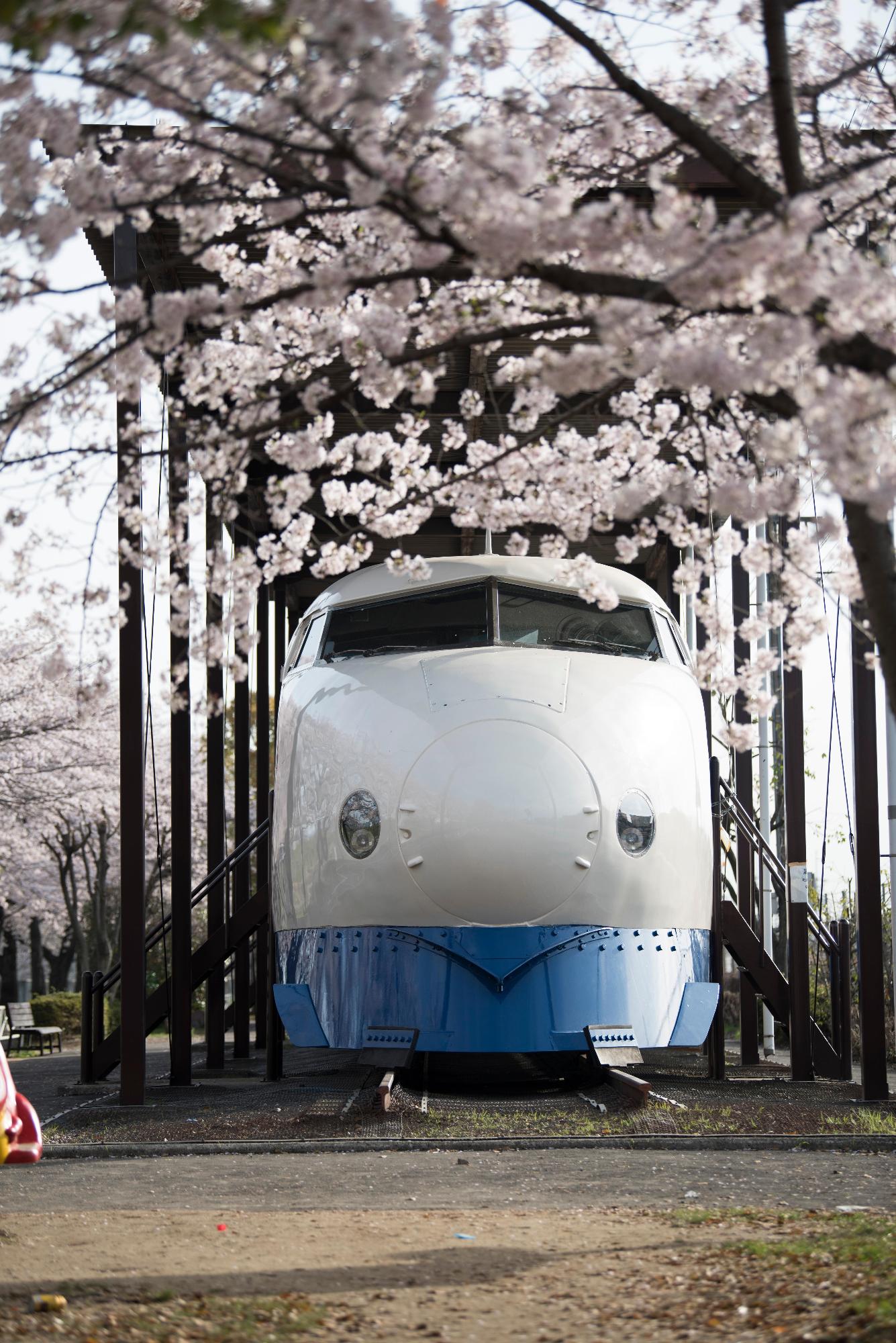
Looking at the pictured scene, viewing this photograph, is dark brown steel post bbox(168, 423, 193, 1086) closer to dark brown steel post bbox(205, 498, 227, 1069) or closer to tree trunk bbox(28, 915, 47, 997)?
dark brown steel post bbox(205, 498, 227, 1069)

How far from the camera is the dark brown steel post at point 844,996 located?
11852mm

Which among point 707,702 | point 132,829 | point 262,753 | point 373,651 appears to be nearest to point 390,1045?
point 132,829

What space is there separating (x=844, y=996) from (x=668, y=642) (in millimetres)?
2896

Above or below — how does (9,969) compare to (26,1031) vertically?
below

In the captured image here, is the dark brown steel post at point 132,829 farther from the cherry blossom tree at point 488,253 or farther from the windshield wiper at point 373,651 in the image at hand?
the cherry blossom tree at point 488,253

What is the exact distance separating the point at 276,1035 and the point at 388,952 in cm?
366

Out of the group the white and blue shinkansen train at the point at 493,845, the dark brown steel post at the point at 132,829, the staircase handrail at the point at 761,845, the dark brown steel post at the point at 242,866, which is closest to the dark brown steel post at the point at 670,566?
the staircase handrail at the point at 761,845

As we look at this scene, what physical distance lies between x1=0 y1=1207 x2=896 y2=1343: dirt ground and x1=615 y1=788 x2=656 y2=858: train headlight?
374 cm

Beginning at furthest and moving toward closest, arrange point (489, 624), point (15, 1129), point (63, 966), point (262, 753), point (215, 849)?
point (63, 966) < point (262, 753) < point (215, 849) < point (489, 624) < point (15, 1129)

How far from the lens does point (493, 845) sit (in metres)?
9.38

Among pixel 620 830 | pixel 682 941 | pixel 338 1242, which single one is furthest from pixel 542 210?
pixel 682 941

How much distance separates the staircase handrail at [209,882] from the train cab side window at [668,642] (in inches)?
168

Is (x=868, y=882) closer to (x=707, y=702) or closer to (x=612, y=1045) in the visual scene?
(x=612, y=1045)

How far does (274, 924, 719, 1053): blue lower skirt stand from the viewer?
30.8 ft
